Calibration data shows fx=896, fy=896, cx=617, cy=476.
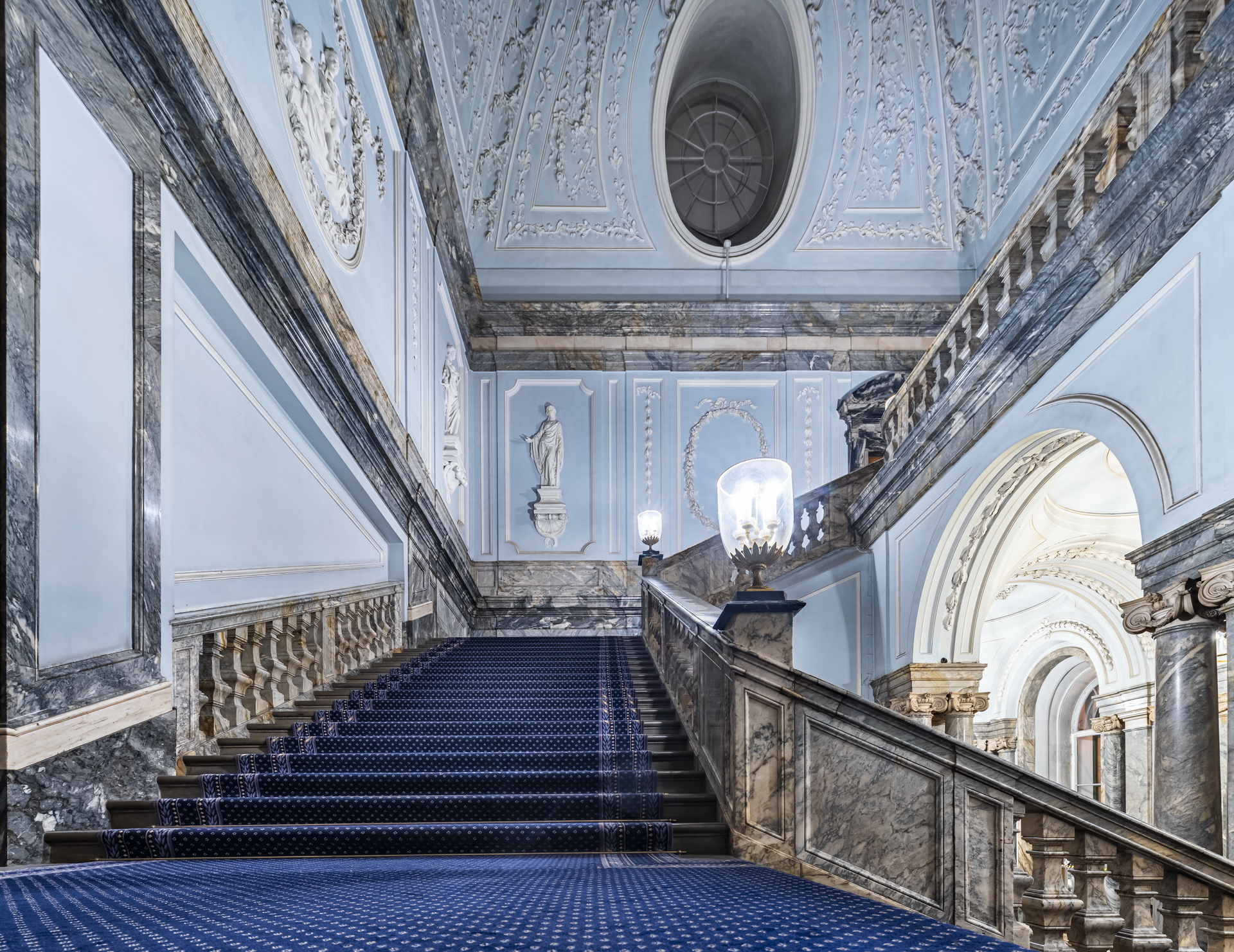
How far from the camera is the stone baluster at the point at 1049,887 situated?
284 cm

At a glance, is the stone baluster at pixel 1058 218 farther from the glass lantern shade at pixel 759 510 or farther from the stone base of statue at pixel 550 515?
the stone base of statue at pixel 550 515

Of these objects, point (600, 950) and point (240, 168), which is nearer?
point (600, 950)

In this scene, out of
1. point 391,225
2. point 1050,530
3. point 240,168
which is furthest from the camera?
point 1050,530

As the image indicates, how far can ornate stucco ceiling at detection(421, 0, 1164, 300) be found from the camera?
12.6 metres

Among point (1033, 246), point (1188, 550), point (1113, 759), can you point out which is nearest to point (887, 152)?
point (1033, 246)

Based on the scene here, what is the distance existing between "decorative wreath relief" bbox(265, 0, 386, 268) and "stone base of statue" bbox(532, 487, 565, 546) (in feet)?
19.7

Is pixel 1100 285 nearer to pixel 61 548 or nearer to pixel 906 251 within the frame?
pixel 61 548

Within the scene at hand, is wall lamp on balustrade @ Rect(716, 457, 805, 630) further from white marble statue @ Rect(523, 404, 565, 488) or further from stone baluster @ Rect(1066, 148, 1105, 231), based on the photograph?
white marble statue @ Rect(523, 404, 565, 488)

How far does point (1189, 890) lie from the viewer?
9.32ft

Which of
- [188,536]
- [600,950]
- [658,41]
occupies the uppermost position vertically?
[658,41]

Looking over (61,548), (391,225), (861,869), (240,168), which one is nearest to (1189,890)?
(861,869)

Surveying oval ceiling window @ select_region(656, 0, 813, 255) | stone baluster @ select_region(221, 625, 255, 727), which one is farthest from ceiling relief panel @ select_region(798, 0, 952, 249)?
stone baluster @ select_region(221, 625, 255, 727)

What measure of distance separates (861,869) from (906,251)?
11445mm

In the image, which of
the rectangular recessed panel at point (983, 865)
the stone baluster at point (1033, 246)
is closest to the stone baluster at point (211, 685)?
the rectangular recessed panel at point (983, 865)
